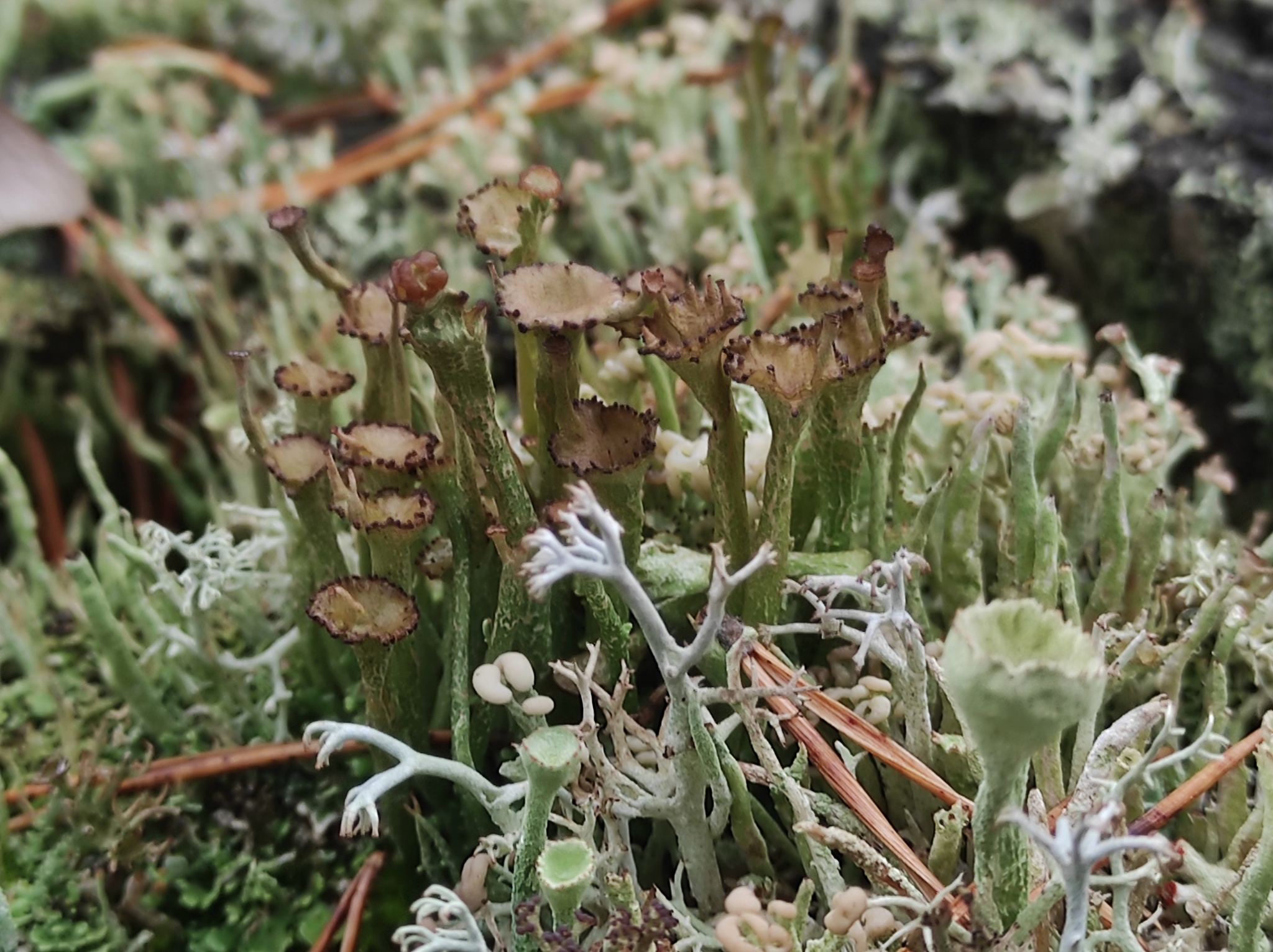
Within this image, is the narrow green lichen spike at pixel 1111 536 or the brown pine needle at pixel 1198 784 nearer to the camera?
the brown pine needle at pixel 1198 784

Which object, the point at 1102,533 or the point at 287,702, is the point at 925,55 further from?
the point at 287,702

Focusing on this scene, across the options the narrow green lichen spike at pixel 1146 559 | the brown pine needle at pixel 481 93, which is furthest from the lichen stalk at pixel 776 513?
the brown pine needle at pixel 481 93

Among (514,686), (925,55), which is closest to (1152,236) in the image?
(925,55)

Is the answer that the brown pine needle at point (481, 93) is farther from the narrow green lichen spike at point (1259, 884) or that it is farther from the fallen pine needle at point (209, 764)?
the narrow green lichen spike at point (1259, 884)

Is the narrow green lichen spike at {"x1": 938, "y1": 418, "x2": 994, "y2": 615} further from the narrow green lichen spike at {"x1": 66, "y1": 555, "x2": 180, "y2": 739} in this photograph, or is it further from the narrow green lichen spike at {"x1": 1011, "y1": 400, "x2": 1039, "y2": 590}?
the narrow green lichen spike at {"x1": 66, "y1": 555, "x2": 180, "y2": 739}

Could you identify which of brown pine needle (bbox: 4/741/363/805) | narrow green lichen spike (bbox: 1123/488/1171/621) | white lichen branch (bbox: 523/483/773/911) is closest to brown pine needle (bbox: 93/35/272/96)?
brown pine needle (bbox: 4/741/363/805)

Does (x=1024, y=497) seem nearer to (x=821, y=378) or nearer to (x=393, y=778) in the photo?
(x=821, y=378)
